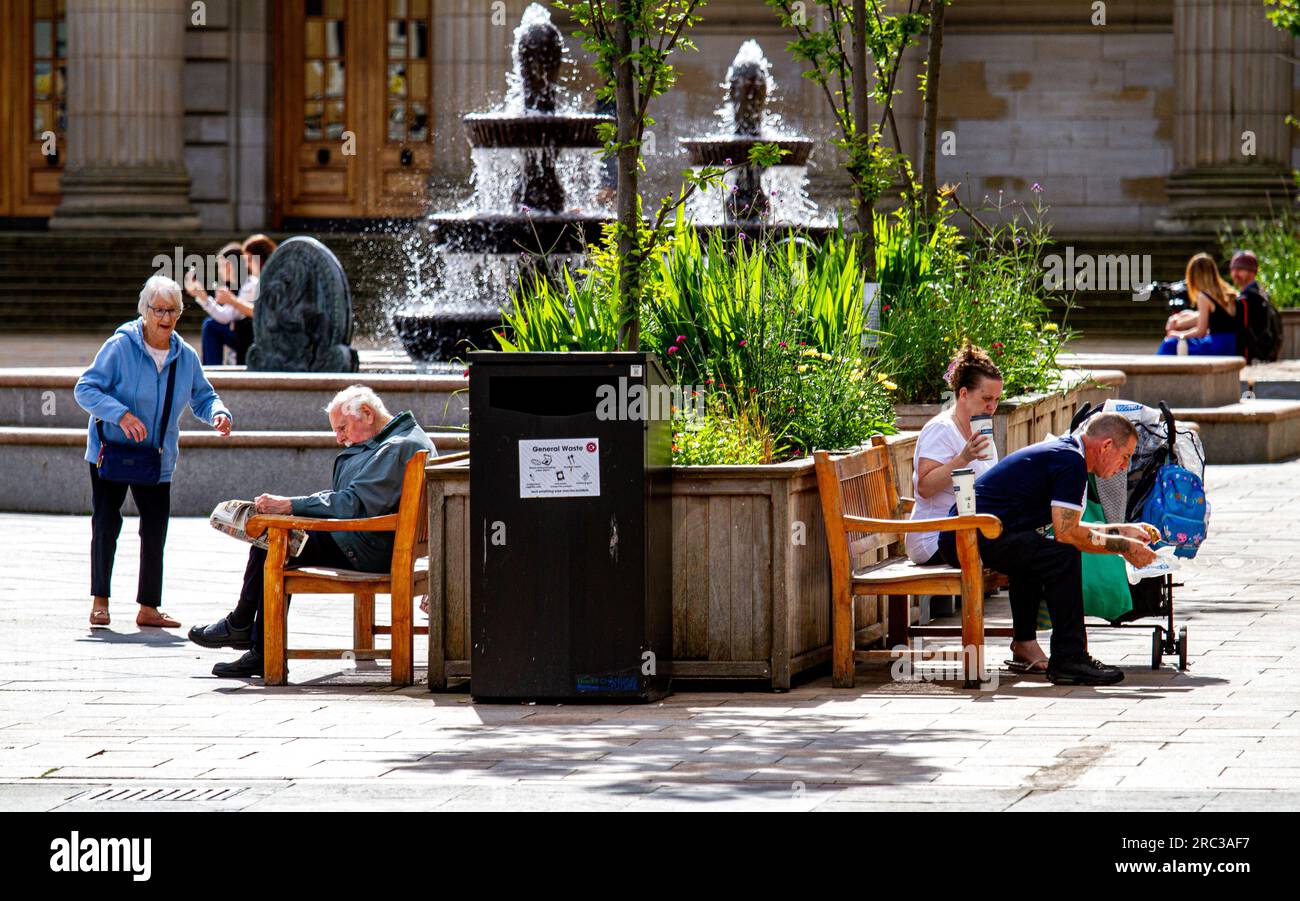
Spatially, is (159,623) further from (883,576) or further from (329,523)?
(883,576)

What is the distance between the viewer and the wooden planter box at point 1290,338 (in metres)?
22.8

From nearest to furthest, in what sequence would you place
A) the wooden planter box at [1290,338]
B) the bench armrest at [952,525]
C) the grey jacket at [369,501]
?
the bench armrest at [952,525] < the grey jacket at [369,501] < the wooden planter box at [1290,338]

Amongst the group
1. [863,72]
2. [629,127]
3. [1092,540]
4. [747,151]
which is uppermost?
[747,151]

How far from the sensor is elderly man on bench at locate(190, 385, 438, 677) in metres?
9.23

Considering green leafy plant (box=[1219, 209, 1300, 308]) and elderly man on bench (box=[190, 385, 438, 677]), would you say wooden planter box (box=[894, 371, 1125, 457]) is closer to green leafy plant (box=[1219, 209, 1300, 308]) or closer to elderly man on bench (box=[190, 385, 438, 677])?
elderly man on bench (box=[190, 385, 438, 677])

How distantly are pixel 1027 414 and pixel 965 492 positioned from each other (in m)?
3.60

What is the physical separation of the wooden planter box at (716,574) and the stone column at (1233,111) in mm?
22194

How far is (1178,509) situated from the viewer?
9461 millimetres

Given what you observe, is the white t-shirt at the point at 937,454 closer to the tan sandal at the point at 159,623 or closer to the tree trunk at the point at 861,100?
the tan sandal at the point at 159,623

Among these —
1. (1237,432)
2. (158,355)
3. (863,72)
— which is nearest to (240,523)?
(158,355)

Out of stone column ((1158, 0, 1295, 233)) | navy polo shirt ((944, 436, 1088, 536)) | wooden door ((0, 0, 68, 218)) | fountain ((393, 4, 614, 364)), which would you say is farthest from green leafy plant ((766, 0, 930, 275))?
wooden door ((0, 0, 68, 218))

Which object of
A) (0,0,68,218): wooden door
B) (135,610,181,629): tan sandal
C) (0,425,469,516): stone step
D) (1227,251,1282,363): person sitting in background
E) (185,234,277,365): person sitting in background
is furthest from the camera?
(0,0,68,218): wooden door

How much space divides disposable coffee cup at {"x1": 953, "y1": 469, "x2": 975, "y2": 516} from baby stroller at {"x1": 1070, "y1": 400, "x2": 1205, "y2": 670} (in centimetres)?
70

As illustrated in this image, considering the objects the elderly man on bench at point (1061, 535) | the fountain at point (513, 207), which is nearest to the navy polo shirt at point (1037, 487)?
the elderly man on bench at point (1061, 535)
